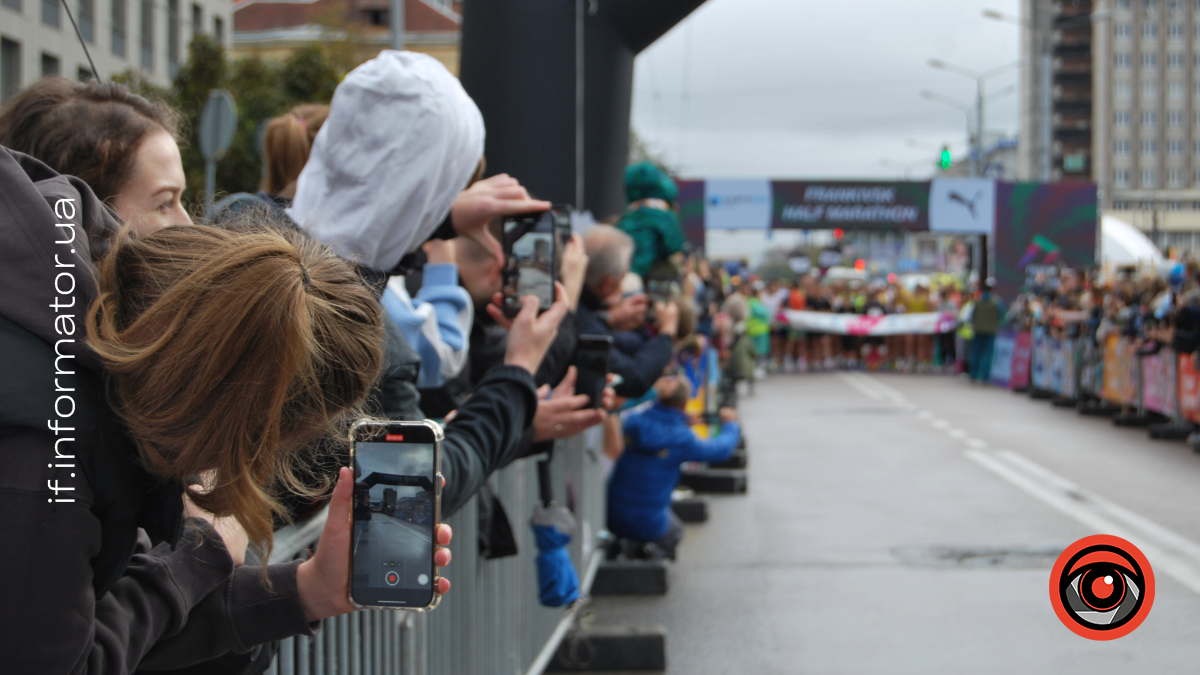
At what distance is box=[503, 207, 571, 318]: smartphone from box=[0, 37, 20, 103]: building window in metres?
1.11

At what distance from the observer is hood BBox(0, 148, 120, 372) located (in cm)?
107

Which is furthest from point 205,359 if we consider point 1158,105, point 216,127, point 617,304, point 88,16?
point 1158,105

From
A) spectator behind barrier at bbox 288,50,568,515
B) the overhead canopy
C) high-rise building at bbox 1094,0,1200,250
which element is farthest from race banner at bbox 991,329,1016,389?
spectator behind barrier at bbox 288,50,568,515

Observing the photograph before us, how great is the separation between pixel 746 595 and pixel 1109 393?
12.1m

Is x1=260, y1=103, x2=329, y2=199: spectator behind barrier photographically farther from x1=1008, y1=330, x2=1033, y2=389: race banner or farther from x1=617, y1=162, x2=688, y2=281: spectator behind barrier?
x1=1008, y1=330, x2=1033, y2=389: race banner

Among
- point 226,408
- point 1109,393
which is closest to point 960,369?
point 1109,393

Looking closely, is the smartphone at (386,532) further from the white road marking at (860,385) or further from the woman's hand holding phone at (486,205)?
the white road marking at (860,385)

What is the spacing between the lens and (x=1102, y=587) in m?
1.36

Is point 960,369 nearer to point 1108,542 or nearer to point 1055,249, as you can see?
point 1055,249

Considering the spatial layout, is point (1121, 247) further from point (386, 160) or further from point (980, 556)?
point (386, 160)

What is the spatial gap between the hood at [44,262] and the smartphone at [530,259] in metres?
1.60

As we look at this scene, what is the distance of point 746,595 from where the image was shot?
20.7ft

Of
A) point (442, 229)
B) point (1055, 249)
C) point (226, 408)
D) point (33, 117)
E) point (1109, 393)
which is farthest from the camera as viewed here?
point (1055, 249)

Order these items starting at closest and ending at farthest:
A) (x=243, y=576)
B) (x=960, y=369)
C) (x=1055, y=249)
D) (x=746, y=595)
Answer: (x=243, y=576) < (x=746, y=595) < (x=960, y=369) < (x=1055, y=249)
